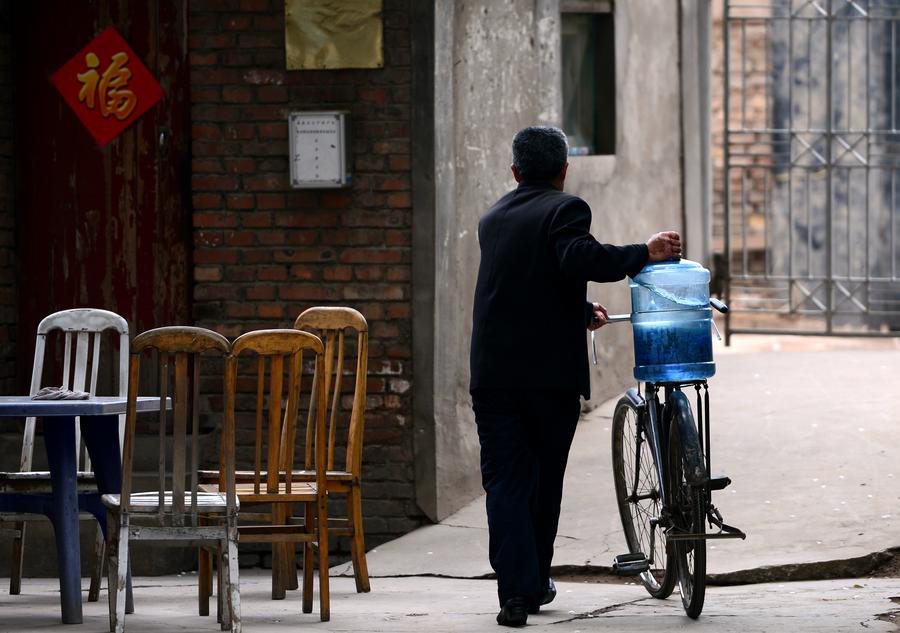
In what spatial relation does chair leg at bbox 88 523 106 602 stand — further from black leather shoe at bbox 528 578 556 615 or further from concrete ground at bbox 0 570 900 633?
black leather shoe at bbox 528 578 556 615

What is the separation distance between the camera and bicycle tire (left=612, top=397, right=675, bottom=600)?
579 centimetres

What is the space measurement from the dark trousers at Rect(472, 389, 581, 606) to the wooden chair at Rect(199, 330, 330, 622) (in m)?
0.68

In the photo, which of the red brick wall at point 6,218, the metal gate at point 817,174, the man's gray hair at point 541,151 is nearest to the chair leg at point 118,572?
the man's gray hair at point 541,151

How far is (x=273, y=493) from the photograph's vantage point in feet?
18.9

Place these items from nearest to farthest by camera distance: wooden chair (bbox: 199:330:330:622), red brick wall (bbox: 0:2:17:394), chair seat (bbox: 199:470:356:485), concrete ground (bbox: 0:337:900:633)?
1. wooden chair (bbox: 199:330:330:622)
2. concrete ground (bbox: 0:337:900:633)
3. chair seat (bbox: 199:470:356:485)
4. red brick wall (bbox: 0:2:17:394)

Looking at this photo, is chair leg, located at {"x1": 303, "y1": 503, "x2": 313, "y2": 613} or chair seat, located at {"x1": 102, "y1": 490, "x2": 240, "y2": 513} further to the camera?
chair leg, located at {"x1": 303, "y1": 503, "x2": 313, "y2": 613}

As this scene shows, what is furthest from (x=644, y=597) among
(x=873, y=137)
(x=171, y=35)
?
(x=873, y=137)

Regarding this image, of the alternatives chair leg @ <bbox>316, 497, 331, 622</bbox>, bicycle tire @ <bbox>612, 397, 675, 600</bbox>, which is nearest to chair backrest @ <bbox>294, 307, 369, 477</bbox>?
chair leg @ <bbox>316, 497, 331, 622</bbox>

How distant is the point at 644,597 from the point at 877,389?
12.2 feet

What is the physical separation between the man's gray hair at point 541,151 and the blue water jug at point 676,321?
0.49 m

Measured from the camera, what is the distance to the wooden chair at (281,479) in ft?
17.6

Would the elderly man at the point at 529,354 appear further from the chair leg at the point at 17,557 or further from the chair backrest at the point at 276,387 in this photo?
the chair leg at the point at 17,557

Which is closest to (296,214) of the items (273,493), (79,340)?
(79,340)

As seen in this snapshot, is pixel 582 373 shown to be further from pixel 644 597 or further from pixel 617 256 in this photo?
pixel 644 597
